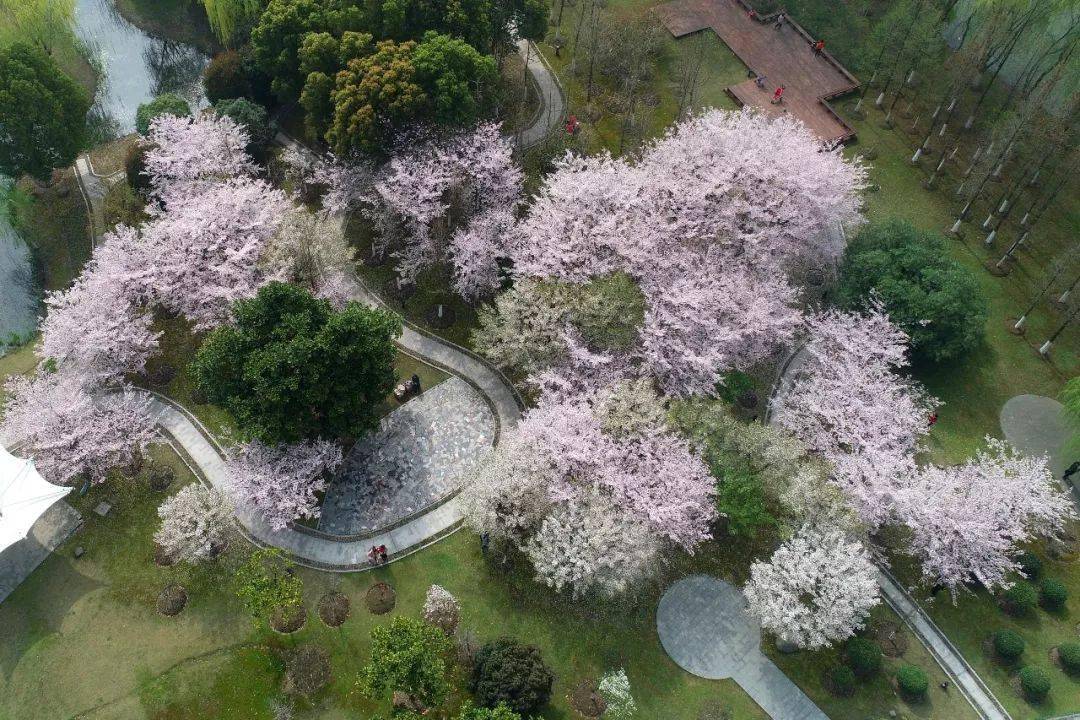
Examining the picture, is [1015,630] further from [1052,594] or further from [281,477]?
[281,477]

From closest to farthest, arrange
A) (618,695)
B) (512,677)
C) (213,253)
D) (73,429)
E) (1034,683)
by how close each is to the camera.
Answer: (512,677), (618,695), (1034,683), (73,429), (213,253)

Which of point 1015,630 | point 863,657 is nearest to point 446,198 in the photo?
point 863,657

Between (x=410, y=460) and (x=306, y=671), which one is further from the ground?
(x=410, y=460)

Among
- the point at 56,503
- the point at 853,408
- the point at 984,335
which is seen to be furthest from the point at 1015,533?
the point at 56,503

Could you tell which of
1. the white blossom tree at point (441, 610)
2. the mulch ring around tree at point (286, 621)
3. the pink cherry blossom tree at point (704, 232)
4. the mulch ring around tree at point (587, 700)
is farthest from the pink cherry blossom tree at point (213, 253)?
the mulch ring around tree at point (587, 700)

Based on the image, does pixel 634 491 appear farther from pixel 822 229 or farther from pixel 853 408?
pixel 822 229

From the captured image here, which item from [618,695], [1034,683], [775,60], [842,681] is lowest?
[618,695]
